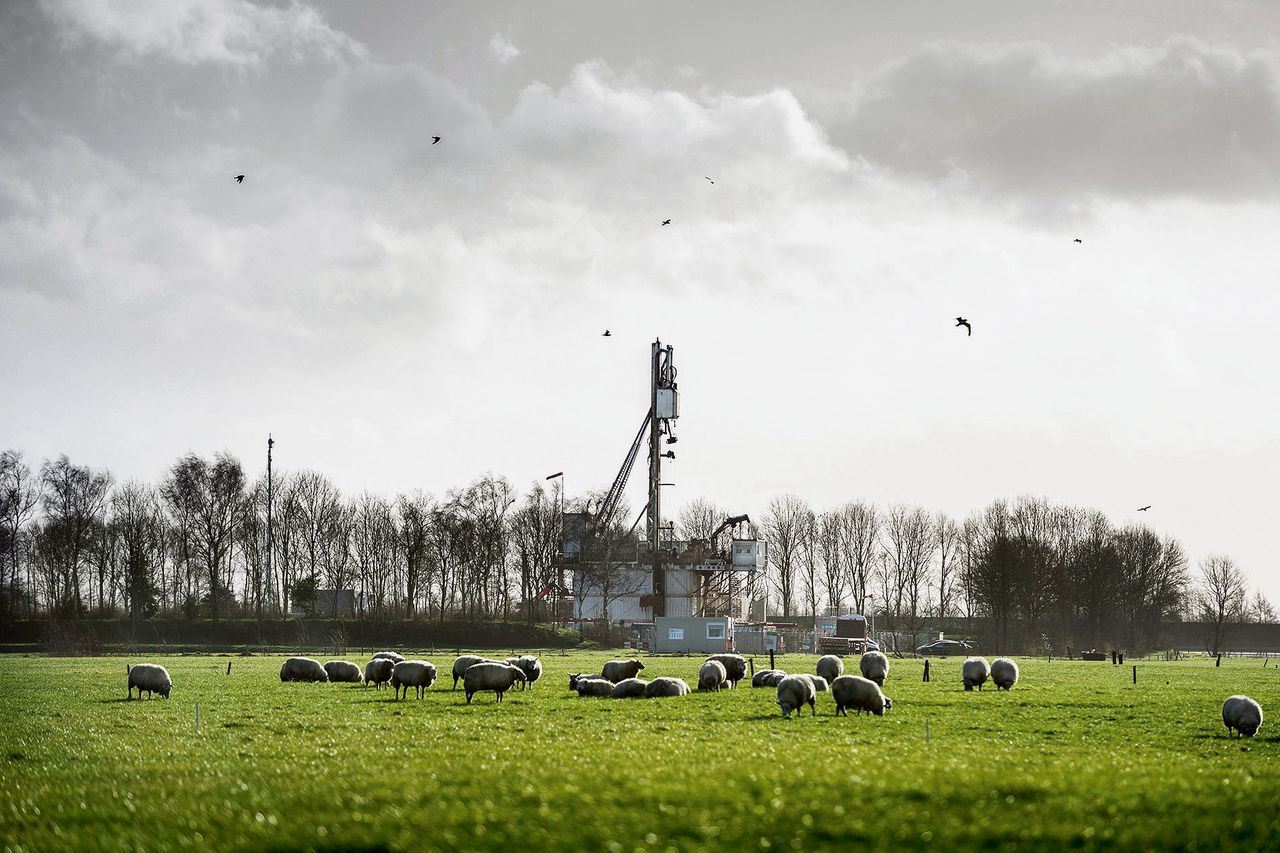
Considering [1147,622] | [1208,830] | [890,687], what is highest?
[1208,830]

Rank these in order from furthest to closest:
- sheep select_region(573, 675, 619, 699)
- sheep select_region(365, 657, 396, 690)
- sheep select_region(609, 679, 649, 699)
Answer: sheep select_region(365, 657, 396, 690)
sheep select_region(573, 675, 619, 699)
sheep select_region(609, 679, 649, 699)

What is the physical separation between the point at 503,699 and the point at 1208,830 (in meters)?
26.5

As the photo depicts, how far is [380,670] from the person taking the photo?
4325cm

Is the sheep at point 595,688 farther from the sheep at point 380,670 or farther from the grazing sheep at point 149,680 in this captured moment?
the grazing sheep at point 149,680

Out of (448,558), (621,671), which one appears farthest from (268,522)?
(621,671)

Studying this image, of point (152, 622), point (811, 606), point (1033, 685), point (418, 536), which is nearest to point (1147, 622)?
point (811, 606)

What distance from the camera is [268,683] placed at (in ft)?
153

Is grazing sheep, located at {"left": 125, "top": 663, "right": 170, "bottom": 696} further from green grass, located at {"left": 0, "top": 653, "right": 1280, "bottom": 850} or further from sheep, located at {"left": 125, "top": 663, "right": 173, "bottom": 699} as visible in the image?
green grass, located at {"left": 0, "top": 653, "right": 1280, "bottom": 850}

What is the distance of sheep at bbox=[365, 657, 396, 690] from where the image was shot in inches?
1697

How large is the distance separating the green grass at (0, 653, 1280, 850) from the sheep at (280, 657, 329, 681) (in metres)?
14.9

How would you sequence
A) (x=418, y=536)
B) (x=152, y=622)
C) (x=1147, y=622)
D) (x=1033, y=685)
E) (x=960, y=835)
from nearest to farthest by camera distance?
1. (x=960, y=835)
2. (x=1033, y=685)
3. (x=152, y=622)
4. (x=418, y=536)
5. (x=1147, y=622)

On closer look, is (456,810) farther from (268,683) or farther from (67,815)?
(268,683)

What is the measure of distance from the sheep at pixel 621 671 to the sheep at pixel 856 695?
16718 mm

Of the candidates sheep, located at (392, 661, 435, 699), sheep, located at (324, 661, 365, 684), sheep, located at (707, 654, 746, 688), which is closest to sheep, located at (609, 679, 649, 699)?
sheep, located at (392, 661, 435, 699)
